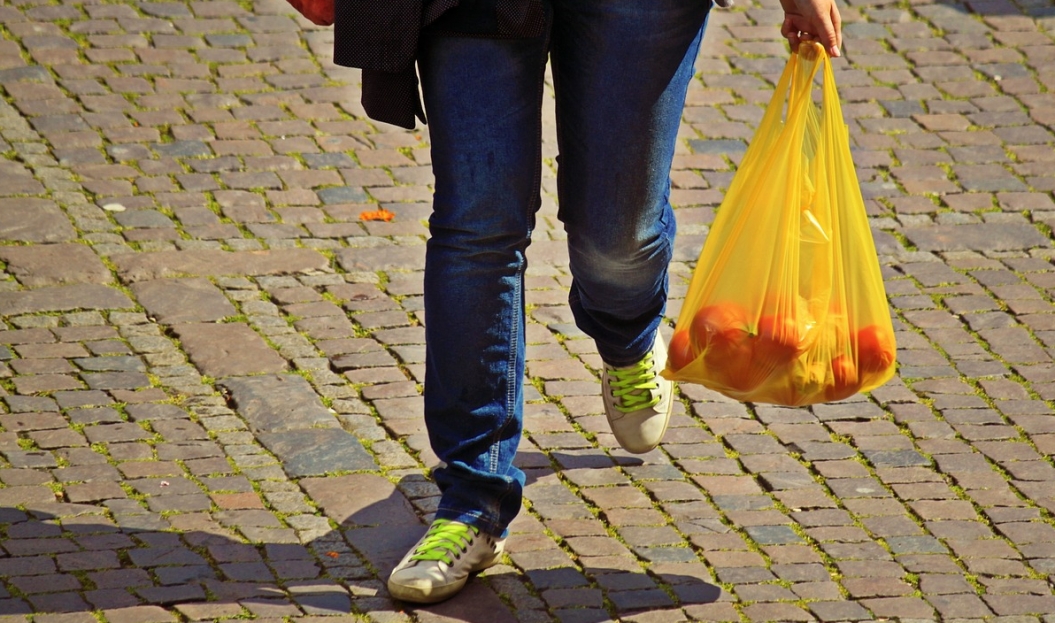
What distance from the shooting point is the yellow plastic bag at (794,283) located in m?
2.98

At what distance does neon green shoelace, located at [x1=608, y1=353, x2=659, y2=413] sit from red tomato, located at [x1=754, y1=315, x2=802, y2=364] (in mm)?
A: 550

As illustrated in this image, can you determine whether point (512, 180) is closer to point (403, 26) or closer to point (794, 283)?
point (403, 26)

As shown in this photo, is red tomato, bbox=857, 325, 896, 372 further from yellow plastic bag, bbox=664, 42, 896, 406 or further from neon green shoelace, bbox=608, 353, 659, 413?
neon green shoelace, bbox=608, 353, 659, 413

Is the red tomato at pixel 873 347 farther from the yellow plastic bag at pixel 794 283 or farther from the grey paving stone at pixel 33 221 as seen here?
the grey paving stone at pixel 33 221

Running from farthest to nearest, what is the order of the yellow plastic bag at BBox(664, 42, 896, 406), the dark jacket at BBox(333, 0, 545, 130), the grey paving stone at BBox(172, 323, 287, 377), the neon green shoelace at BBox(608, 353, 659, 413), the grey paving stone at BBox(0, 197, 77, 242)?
1. the grey paving stone at BBox(0, 197, 77, 242)
2. the grey paving stone at BBox(172, 323, 287, 377)
3. the neon green shoelace at BBox(608, 353, 659, 413)
4. the yellow plastic bag at BBox(664, 42, 896, 406)
5. the dark jacket at BBox(333, 0, 545, 130)

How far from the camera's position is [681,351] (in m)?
3.08

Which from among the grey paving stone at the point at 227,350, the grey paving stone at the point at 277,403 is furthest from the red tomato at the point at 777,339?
the grey paving stone at the point at 227,350

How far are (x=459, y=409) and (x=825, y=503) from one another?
3.29ft

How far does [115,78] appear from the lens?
569 cm

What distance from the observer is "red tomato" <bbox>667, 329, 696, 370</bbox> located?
307 cm

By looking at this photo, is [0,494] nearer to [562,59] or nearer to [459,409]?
[459,409]

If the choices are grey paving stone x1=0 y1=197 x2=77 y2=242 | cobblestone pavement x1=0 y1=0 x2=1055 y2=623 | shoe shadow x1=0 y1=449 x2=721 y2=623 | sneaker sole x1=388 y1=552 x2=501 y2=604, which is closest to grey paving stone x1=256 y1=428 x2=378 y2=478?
cobblestone pavement x1=0 y1=0 x2=1055 y2=623

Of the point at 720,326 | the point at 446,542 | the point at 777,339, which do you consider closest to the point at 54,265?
the point at 446,542

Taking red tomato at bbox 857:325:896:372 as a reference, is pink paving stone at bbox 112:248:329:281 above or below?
below
